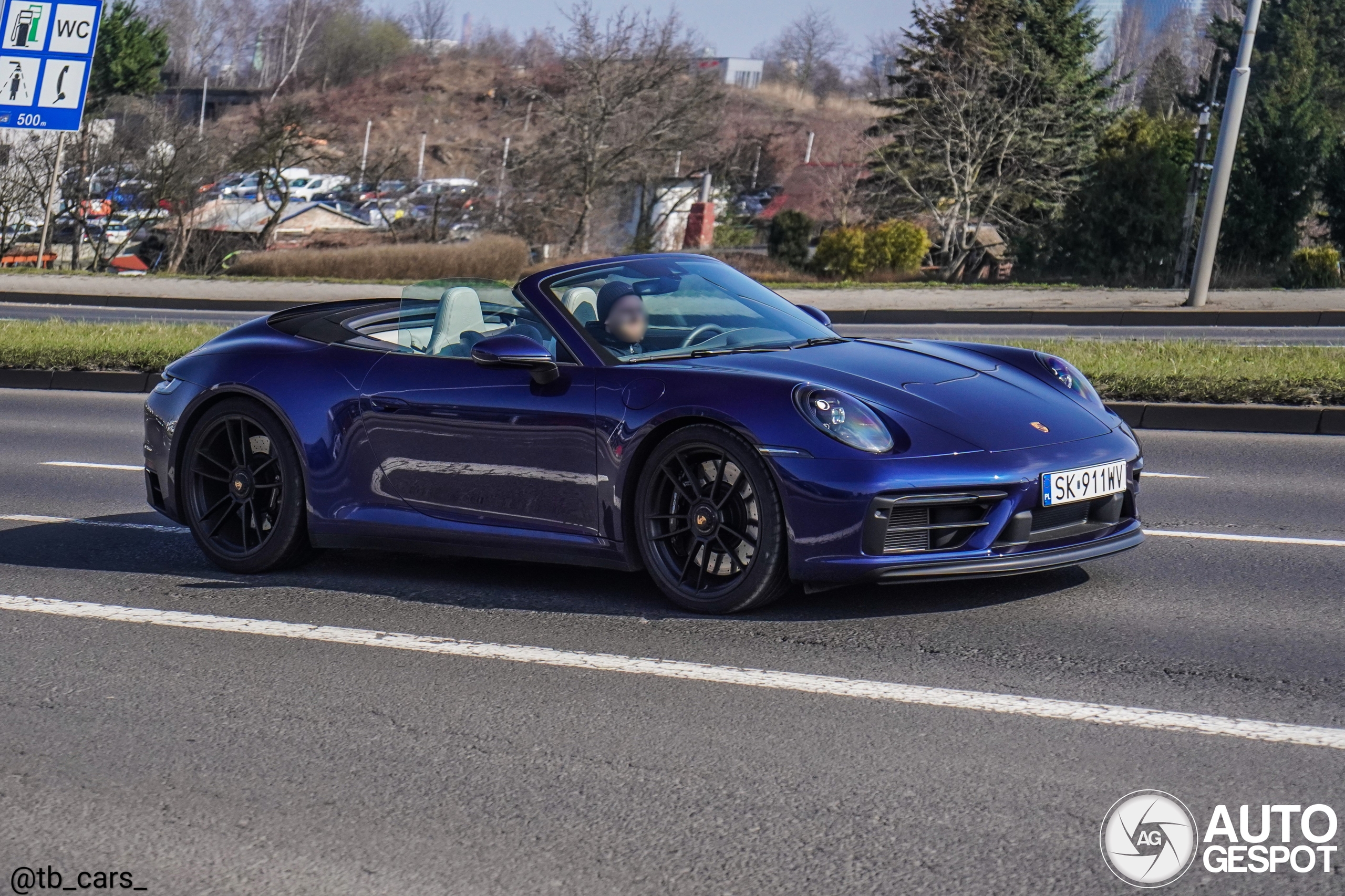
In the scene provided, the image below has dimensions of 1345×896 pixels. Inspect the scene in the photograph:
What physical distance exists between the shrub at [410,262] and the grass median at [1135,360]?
1650cm

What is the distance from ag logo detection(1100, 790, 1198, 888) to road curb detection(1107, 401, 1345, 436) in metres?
7.09

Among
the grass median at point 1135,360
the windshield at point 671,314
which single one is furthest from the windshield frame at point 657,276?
the grass median at point 1135,360

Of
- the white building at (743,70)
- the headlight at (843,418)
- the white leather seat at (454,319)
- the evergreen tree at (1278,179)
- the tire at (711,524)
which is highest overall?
the white building at (743,70)

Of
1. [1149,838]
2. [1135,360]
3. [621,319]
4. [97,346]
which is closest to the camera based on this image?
[1149,838]

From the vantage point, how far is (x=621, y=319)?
235 inches

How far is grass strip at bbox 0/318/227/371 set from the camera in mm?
15430

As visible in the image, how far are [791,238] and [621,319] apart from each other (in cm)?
3350

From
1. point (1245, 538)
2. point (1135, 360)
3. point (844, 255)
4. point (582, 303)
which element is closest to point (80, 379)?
point (1135, 360)

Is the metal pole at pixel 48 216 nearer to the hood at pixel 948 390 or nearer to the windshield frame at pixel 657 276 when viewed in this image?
the windshield frame at pixel 657 276

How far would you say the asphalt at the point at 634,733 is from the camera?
3309 millimetres

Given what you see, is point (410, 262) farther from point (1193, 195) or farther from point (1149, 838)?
point (1149, 838)

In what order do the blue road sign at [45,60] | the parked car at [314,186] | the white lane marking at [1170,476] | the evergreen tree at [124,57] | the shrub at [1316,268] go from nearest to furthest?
1. the white lane marking at [1170,476]
2. the blue road sign at [45,60]
3. the shrub at [1316,268]
4. the parked car at [314,186]
5. the evergreen tree at [124,57]

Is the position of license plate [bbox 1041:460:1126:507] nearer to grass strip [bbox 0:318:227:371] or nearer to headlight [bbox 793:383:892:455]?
headlight [bbox 793:383:892:455]

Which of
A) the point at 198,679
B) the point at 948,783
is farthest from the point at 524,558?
the point at 948,783
